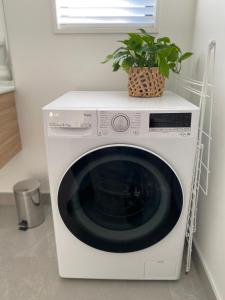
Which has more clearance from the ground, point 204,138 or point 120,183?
point 204,138

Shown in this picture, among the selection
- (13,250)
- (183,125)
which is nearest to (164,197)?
(183,125)

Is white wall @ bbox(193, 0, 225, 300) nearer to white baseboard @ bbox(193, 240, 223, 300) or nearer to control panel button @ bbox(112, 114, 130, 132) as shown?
white baseboard @ bbox(193, 240, 223, 300)

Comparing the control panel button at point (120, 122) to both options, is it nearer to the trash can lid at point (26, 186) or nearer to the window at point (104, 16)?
the window at point (104, 16)

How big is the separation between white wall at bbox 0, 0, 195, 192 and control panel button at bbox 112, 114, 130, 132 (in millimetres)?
731

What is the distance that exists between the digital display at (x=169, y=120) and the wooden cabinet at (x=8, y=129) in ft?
3.12

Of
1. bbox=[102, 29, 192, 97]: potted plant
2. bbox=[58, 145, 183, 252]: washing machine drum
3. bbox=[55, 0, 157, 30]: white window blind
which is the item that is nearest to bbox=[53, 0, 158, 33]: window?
bbox=[55, 0, 157, 30]: white window blind

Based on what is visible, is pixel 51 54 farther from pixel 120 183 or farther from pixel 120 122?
pixel 120 183

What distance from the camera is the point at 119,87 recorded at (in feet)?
5.21

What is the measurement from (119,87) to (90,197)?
844mm

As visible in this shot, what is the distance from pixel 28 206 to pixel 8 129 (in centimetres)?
53

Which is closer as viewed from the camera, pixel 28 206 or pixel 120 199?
pixel 120 199

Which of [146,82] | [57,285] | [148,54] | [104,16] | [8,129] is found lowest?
[57,285]

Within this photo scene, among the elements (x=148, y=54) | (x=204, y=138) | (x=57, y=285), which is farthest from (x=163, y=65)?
(x=57, y=285)

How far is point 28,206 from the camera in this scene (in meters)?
1.58
